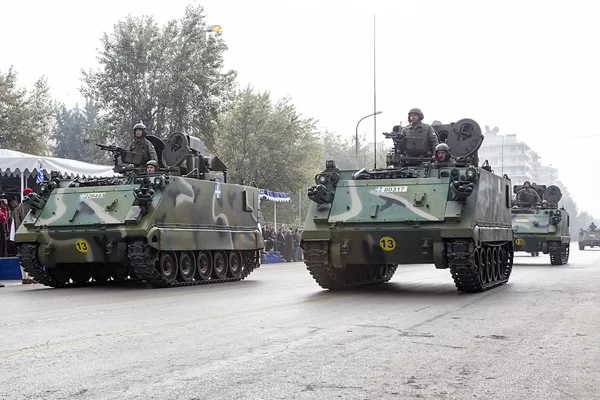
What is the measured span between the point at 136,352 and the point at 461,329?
3607 millimetres

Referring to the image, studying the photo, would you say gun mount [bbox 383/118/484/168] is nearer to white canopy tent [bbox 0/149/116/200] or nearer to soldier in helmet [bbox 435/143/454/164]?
soldier in helmet [bbox 435/143/454/164]

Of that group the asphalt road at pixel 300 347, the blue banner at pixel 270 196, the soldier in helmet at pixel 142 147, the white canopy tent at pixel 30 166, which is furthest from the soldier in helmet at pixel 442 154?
the blue banner at pixel 270 196

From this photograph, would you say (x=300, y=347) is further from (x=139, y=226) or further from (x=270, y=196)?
(x=270, y=196)

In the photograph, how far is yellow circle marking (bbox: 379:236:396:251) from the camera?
13.4 m

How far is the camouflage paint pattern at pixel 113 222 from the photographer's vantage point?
15.1 meters

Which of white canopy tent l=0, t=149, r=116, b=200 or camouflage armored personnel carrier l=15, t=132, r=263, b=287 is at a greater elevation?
white canopy tent l=0, t=149, r=116, b=200

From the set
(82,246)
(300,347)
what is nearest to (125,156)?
(82,246)

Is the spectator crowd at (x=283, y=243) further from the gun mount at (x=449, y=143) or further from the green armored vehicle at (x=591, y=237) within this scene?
the green armored vehicle at (x=591, y=237)

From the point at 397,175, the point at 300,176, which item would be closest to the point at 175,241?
the point at 397,175

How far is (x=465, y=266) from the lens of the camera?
13.0 meters

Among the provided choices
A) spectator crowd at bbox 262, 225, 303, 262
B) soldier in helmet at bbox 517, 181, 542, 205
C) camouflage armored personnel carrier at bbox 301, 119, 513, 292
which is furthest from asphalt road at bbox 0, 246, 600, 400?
spectator crowd at bbox 262, 225, 303, 262

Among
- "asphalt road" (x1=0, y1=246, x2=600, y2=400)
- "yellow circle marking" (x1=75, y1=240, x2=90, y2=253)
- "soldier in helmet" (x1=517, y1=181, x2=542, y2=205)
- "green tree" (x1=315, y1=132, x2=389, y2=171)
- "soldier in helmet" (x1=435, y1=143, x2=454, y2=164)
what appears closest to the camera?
"asphalt road" (x1=0, y1=246, x2=600, y2=400)

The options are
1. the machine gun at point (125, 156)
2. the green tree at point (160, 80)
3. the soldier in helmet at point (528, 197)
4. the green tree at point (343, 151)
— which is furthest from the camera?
the green tree at point (343, 151)

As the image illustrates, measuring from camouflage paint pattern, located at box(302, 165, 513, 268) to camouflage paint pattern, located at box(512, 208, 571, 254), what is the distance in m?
14.4
